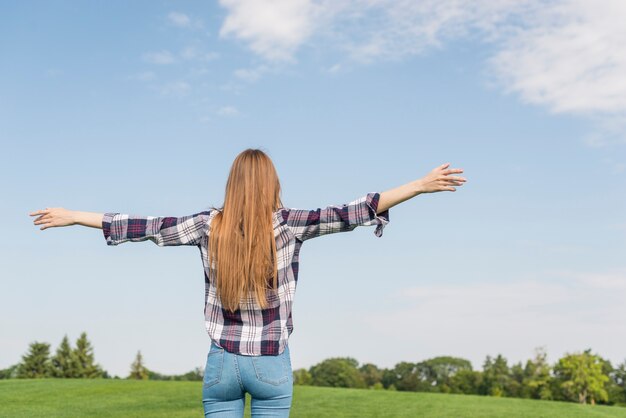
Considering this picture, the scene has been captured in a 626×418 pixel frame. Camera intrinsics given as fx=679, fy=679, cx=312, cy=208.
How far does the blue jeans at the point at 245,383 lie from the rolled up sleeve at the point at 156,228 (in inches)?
26.7

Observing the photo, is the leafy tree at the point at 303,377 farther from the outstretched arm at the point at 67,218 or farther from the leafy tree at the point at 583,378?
the outstretched arm at the point at 67,218

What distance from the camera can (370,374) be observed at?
281ft

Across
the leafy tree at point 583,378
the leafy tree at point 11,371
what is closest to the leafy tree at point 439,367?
the leafy tree at point 583,378

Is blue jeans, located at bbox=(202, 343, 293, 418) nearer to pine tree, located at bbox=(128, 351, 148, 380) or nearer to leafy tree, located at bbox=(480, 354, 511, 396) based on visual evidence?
leafy tree, located at bbox=(480, 354, 511, 396)

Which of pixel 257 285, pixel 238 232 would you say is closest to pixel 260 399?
pixel 257 285

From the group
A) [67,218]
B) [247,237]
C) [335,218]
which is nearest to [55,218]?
[67,218]

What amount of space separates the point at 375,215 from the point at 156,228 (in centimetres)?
131

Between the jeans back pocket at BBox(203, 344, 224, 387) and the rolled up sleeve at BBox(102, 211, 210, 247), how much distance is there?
67cm

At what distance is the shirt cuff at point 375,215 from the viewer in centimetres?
385

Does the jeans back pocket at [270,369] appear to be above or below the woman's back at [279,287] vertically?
below

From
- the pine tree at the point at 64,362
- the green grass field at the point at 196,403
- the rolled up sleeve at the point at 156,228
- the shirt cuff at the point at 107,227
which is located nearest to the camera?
the rolled up sleeve at the point at 156,228

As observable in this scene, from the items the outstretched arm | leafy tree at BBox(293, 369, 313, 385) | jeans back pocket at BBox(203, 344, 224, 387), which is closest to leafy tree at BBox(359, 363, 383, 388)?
leafy tree at BBox(293, 369, 313, 385)

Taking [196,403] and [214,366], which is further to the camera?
[196,403]

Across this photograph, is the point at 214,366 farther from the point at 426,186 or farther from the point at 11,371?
the point at 11,371
